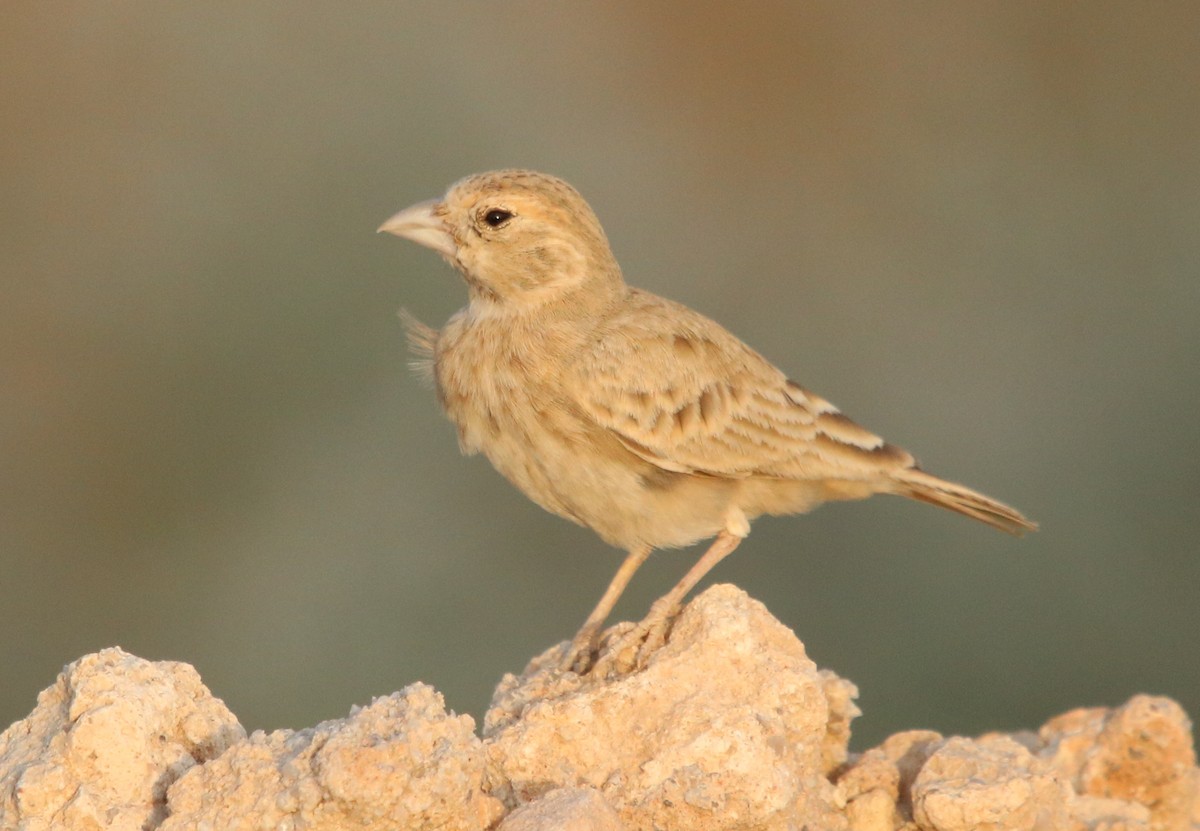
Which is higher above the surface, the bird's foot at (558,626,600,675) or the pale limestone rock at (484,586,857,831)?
the bird's foot at (558,626,600,675)

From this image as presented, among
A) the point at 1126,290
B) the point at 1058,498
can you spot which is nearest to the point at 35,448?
the point at 1058,498

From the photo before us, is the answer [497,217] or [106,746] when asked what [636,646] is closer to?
[106,746]

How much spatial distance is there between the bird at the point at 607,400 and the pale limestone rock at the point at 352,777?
1.94 m

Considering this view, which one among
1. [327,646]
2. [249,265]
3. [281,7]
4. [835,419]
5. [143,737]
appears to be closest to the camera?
[143,737]

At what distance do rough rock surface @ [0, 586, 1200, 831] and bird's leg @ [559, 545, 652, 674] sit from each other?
0.10m

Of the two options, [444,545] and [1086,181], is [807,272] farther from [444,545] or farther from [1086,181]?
[444,545]

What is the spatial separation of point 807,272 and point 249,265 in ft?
15.2

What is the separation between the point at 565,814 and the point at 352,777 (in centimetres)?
60

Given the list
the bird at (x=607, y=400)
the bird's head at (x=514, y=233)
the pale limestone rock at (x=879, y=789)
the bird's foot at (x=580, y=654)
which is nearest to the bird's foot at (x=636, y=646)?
the bird's foot at (x=580, y=654)

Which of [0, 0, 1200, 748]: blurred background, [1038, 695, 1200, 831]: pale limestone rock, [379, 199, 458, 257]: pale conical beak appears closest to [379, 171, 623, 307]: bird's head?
[379, 199, 458, 257]: pale conical beak

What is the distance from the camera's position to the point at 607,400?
628 cm

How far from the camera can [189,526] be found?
12617 mm

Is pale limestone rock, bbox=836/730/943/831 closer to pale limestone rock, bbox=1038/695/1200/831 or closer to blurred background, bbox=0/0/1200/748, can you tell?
pale limestone rock, bbox=1038/695/1200/831

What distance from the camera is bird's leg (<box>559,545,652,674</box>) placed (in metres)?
5.70
